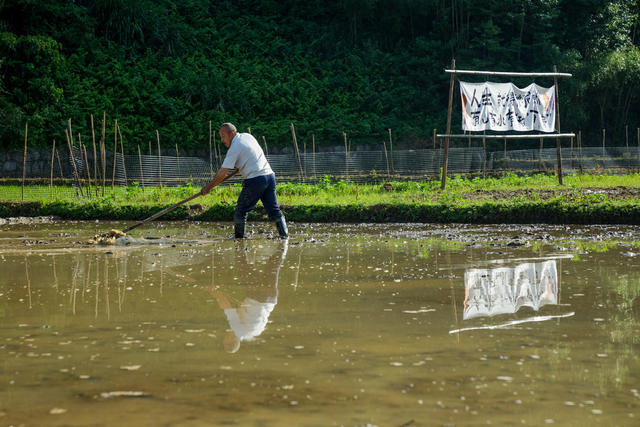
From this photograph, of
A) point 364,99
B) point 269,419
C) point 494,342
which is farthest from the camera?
point 364,99

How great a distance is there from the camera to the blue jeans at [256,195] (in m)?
10.0

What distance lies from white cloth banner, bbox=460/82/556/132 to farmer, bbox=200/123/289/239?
608cm

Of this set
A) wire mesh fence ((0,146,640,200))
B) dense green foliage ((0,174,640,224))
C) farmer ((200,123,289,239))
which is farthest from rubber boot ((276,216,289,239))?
wire mesh fence ((0,146,640,200))

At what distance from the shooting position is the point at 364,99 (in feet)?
98.5

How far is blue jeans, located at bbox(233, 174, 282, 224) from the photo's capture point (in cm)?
1002

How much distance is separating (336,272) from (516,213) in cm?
609

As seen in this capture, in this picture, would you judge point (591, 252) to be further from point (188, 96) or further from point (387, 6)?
point (387, 6)

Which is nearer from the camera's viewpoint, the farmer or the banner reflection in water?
the banner reflection in water

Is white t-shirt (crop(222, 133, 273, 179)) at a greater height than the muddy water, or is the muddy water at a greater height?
white t-shirt (crop(222, 133, 273, 179))

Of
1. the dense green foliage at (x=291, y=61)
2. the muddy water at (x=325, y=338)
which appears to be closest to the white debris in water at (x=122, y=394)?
the muddy water at (x=325, y=338)

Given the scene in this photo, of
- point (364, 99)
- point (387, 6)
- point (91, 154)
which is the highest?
point (387, 6)

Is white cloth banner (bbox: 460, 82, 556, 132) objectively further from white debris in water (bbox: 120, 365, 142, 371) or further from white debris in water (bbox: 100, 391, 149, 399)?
white debris in water (bbox: 100, 391, 149, 399)

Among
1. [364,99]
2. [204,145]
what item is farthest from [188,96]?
[364,99]

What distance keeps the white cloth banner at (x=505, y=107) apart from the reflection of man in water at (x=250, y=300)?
26.9ft
